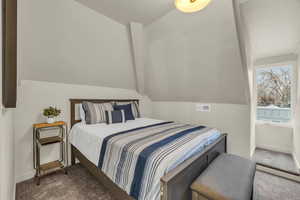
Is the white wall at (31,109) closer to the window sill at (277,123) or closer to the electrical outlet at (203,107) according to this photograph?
the electrical outlet at (203,107)

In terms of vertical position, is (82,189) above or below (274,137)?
below

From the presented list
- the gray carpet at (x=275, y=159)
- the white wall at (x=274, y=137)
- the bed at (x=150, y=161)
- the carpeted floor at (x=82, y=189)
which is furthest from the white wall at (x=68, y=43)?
the white wall at (x=274, y=137)

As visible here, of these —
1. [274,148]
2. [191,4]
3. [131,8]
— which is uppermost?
[131,8]

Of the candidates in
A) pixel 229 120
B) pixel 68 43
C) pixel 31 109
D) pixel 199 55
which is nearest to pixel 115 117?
pixel 31 109

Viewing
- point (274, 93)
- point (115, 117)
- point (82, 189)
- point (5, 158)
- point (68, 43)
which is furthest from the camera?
point (274, 93)

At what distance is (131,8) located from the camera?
2.08 m

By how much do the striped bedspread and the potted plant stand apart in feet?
3.80

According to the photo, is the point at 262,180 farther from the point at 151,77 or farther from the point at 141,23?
the point at 141,23

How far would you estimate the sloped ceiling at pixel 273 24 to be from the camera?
167 centimetres

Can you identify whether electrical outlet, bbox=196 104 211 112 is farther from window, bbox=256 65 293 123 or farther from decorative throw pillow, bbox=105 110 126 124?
decorative throw pillow, bbox=105 110 126 124

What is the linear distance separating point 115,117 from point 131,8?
1.84 meters

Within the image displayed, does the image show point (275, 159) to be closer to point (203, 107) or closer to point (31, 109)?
point (203, 107)

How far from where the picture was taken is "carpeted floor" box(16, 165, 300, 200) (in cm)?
173

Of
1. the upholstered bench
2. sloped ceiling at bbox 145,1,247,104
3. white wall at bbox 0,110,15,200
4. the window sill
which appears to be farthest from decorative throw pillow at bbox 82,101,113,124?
the window sill
